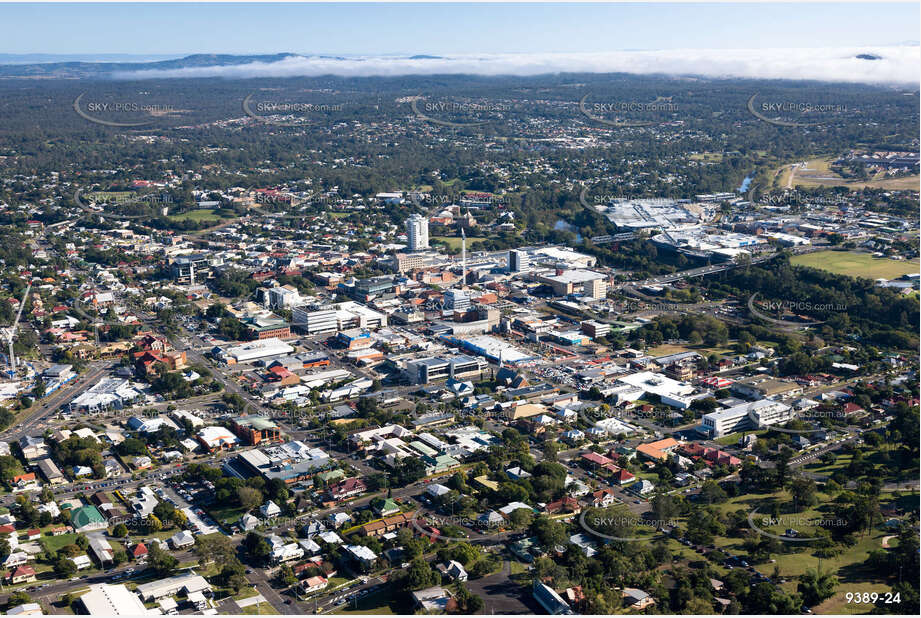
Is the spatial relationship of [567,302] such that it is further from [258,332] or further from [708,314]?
[258,332]

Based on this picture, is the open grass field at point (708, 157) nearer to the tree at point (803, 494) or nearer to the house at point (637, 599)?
the tree at point (803, 494)

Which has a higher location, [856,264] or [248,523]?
[856,264]

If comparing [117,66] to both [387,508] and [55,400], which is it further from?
[387,508]

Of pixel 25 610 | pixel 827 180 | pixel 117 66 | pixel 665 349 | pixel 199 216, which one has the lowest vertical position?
pixel 665 349

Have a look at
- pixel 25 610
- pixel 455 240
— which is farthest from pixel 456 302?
pixel 25 610

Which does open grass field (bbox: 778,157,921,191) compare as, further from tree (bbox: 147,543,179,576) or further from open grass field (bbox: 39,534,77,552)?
open grass field (bbox: 39,534,77,552)
